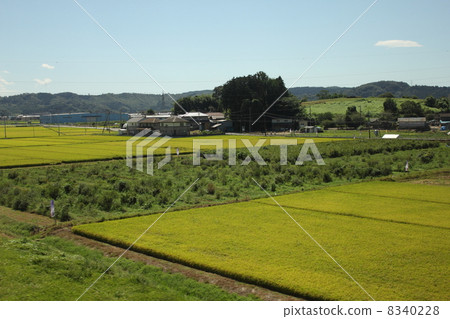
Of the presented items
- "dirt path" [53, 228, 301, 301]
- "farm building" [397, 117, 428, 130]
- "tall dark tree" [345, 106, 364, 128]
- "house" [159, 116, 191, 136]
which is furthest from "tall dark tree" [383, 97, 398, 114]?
"dirt path" [53, 228, 301, 301]

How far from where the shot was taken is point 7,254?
497 inches

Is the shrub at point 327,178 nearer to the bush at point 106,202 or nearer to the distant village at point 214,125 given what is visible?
the bush at point 106,202

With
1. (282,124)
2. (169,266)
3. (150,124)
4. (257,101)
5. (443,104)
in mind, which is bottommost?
(169,266)

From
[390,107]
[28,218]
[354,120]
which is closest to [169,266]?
[28,218]

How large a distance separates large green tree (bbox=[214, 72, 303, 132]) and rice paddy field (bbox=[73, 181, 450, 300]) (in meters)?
72.5

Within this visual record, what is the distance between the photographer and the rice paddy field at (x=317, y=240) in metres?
10.9

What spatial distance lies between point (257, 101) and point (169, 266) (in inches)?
3234

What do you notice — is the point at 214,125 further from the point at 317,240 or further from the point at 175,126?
the point at 317,240

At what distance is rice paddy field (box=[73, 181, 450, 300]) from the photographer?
10.9 meters

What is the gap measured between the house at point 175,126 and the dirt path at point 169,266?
63.5m

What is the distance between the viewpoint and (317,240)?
14.9 metres

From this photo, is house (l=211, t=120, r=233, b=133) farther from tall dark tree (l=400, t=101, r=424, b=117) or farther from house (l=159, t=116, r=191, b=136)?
tall dark tree (l=400, t=101, r=424, b=117)

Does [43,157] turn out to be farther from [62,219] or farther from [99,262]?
[99,262]
